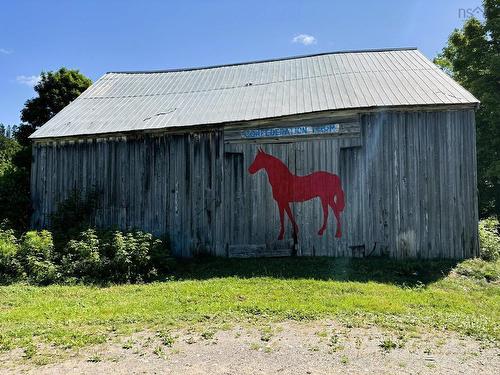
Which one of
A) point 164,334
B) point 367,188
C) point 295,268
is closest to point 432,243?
point 367,188

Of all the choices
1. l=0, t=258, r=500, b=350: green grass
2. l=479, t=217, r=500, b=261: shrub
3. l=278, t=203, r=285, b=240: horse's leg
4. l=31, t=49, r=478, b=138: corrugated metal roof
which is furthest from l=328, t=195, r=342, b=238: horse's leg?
l=479, t=217, r=500, b=261: shrub

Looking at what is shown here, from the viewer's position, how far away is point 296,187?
11578mm

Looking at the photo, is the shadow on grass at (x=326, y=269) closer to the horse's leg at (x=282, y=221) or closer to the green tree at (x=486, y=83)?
the horse's leg at (x=282, y=221)

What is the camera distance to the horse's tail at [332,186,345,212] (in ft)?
37.0

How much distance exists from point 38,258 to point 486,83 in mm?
21000

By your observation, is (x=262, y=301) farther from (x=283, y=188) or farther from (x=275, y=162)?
(x=275, y=162)

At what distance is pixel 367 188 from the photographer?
11.1 meters

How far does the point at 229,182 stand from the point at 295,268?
3378 mm

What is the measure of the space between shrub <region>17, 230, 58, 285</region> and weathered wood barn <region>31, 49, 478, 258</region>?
9.06ft

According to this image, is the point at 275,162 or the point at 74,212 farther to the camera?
the point at 74,212

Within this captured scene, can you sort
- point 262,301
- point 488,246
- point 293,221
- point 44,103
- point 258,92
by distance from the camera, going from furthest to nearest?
point 44,103 → point 258,92 → point 293,221 → point 488,246 → point 262,301

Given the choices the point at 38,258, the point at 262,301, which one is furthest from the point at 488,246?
the point at 38,258

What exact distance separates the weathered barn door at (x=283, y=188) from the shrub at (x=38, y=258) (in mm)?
4664

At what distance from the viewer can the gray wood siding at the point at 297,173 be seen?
10797mm
